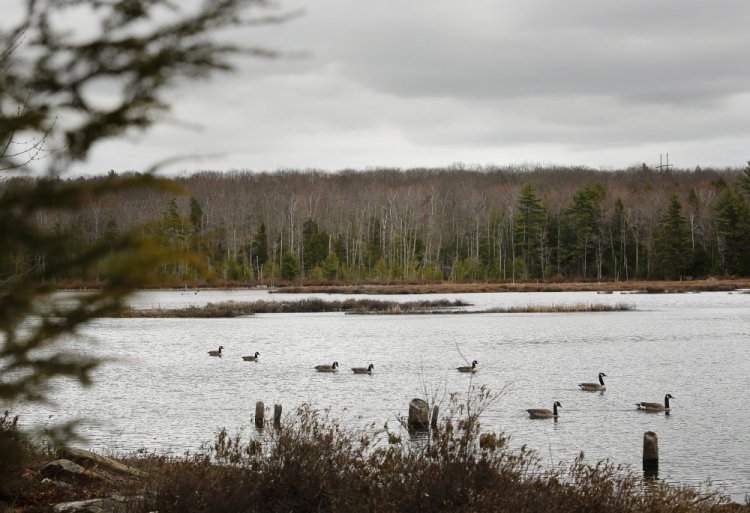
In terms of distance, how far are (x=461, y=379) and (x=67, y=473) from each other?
59.4 feet

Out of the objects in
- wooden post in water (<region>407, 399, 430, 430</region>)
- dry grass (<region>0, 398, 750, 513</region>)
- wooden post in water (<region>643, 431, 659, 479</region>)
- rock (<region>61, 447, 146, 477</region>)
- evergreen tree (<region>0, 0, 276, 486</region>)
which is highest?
evergreen tree (<region>0, 0, 276, 486</region>)

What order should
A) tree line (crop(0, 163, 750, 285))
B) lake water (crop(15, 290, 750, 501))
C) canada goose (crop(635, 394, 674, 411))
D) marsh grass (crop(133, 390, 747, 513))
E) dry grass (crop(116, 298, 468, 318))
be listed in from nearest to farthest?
marsh grass (crop(133, 390, 747, 513)) < lake water (crop(15, 290, 750, 501)) < canada goose (crop(635, 394, 674, 411)) < dry grass (crop(116, 298, 468, 318)) < tree line (crop(0, 163, 750, 285))

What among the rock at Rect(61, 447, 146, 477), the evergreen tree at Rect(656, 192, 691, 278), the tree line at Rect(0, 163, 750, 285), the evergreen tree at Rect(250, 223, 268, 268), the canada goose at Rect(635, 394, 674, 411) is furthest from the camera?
the evergreen tree at Rect(250, 223, 268, 268)

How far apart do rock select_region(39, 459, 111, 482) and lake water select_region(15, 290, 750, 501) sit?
1.67 metres

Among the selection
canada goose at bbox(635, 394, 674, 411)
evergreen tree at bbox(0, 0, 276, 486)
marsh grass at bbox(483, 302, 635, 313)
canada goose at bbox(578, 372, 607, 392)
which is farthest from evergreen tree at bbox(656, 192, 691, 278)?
evergreen tree at bbox(0, 0, 276, 486)

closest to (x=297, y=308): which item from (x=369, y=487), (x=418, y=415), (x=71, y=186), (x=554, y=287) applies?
(x=554, y=287)

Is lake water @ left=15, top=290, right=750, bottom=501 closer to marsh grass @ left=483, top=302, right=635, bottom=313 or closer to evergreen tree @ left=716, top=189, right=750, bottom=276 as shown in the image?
marsh grass @ left=483, top=302, right=635, bottom=313

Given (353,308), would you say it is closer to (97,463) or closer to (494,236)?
(494,236)

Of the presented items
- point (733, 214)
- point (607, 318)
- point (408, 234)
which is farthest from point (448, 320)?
point (408, 234)

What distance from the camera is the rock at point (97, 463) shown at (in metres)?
10.8

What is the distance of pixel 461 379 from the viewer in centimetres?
2680

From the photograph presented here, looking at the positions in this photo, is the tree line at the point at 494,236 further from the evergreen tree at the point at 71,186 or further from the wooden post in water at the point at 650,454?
the evergreen tree at the point at 71,186

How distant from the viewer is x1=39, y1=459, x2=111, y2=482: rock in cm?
1004

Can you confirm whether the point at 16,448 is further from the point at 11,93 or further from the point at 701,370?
the point at 701,370
